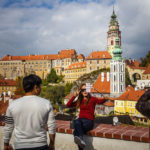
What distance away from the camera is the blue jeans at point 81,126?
3.59m

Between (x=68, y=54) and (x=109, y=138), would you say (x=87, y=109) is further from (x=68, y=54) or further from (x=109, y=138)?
(x=68, y=54)

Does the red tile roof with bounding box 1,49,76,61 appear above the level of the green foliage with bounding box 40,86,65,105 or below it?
above

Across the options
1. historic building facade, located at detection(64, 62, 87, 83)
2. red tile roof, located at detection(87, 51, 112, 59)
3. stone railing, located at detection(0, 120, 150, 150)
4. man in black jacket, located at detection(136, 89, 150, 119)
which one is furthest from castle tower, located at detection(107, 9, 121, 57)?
man in black jacket, located at detection(136, 89, 150, 119)

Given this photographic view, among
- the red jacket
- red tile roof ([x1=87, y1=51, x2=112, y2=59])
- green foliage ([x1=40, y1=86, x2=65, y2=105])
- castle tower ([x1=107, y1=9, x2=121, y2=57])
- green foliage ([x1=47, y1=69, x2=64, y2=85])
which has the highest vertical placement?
castle tower ([x1=107, y1=9, x2=121, y2=57])

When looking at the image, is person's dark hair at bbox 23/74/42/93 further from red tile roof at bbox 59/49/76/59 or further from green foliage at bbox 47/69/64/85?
red tile roof at bbox 59/49/76/59

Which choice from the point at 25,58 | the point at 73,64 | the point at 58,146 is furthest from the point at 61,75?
the point at 58,146

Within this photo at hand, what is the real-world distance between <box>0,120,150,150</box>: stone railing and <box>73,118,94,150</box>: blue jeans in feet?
0.31

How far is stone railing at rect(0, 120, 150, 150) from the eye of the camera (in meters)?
3.19

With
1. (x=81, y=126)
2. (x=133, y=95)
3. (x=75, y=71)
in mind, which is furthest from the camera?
(x=75, y=71)

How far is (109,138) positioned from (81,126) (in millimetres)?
514

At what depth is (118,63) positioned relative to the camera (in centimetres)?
4666

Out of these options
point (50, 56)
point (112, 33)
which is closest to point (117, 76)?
point (112, 33)

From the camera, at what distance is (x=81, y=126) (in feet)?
12.0

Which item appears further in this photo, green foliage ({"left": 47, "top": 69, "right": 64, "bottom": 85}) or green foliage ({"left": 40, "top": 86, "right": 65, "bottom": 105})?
green foliage ({"left": 47, "top": 69, "right": 64, "bottom": 85})
